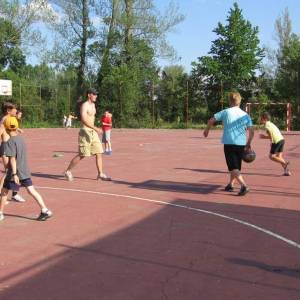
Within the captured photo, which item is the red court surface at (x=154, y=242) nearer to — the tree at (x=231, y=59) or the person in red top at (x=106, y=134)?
the person in red top at (x=106, y=134)

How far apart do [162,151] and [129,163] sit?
436cm

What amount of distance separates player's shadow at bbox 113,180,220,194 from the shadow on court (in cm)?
289

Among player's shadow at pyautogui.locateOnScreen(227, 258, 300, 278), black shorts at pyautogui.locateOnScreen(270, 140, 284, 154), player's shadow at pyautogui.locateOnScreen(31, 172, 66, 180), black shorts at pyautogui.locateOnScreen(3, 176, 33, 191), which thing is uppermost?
black shorts at pyautogui.locateOnScreen(270, 140, 284, 154)

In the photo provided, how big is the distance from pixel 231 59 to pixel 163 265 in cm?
4494

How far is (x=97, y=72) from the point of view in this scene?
2032 inches

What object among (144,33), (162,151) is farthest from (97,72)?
(162,151)

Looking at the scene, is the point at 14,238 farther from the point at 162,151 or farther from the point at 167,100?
the point at 167,100

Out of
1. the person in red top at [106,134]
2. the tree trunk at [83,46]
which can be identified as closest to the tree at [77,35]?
the tree trunk at [83,46]

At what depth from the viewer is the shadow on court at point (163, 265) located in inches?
190

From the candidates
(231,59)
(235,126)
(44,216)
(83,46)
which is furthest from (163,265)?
(83,46)

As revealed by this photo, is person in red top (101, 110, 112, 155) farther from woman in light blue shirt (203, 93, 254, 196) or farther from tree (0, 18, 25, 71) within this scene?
tree (0, 18, 25, 71)

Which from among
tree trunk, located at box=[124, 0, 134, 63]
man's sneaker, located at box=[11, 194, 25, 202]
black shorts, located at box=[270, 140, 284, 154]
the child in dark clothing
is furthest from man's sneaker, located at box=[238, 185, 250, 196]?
tree trunk, located at box=[124, 0, 134, 63]

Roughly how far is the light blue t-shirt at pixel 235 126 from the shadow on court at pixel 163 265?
249 cm

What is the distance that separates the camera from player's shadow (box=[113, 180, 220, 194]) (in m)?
10.5
